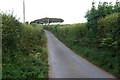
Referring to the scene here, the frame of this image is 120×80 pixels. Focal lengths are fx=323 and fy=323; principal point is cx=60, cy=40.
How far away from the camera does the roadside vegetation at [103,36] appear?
17281 mm

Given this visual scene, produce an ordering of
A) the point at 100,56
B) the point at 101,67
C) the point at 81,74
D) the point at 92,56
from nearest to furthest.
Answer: the point at 81,74
the point at 101,67
the point at 100,56
the point at 92,56

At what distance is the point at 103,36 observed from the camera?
20422 mm

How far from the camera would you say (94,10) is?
2530 cm

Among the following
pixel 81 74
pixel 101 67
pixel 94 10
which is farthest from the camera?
pixel 94 10

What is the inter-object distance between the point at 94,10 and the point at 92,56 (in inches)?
170

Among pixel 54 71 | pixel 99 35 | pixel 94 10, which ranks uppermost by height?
pixel 94 10

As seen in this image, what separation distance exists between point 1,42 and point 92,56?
1109 centimetres

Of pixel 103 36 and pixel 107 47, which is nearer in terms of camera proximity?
pixel 107 47

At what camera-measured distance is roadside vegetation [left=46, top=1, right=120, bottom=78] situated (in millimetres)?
17281

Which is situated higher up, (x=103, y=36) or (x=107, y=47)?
(x=103, y=36)

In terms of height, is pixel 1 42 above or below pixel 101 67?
above

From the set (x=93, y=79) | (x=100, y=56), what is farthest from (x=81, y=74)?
(x=100, y=56)

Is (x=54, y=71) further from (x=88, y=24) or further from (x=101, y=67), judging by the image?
(x=88, y=24)

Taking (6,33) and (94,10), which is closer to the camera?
(6,33)
